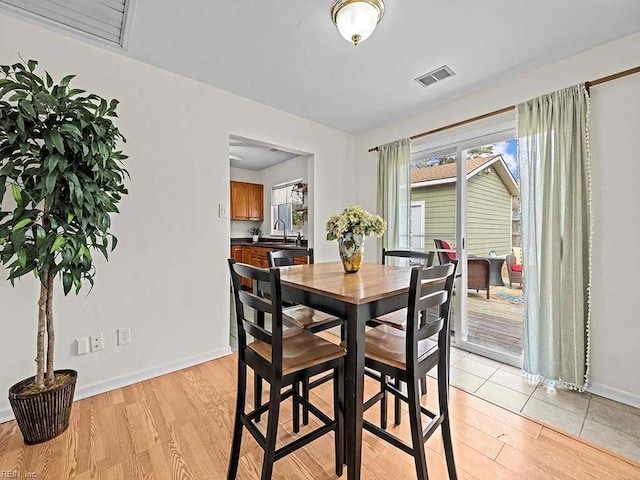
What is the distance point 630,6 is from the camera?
1.72 meters

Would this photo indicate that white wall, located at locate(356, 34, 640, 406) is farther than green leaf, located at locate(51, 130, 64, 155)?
Yes

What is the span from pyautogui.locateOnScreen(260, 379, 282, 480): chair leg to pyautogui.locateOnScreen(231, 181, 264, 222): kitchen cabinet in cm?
493

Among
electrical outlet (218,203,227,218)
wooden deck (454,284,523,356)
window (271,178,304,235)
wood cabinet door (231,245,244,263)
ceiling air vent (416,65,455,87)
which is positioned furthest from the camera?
wood cabinet door (231,245,244,263)

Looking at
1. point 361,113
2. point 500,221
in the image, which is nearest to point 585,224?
point 500,221

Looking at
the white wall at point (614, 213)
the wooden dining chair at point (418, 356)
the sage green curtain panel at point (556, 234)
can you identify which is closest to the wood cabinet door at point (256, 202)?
the sage green curtain panel at point (556, 234)

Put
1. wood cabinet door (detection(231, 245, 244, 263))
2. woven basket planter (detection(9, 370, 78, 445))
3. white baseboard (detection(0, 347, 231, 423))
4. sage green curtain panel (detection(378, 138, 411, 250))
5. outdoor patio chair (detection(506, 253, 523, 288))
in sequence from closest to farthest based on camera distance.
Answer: woven basket planter (detection(9, 370, 78, 445)) < white baseboard (detection(0, 347, 231, 423)) < outdoor patio chair (detection(506, 253, 523, 288)) < sage green curtain panel (detection(378, 138, 411, 250)) < wood cabinet door (detection(231, 245, 244, 263))

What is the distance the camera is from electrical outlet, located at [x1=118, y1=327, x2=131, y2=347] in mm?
2251

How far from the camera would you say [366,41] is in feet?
6.79

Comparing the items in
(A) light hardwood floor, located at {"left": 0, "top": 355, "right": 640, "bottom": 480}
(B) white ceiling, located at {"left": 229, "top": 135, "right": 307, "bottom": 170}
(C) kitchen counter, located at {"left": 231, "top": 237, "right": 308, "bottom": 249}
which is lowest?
(A) light hardwood floor, located at {"left": 0, "top": 355, "right": 640, "bottom": 480}

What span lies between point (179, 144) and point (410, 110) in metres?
2.39

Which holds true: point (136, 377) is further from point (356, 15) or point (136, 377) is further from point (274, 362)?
point (356, 15)

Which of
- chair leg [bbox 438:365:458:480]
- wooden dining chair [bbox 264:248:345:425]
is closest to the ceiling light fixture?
wooden dining chair [bbox 264:248:345:425]

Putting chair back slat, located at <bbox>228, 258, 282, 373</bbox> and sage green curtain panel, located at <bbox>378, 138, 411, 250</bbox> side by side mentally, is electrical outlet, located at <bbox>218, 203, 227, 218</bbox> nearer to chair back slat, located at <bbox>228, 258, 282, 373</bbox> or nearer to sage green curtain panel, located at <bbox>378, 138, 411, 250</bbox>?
chair back slat, located at <bbox>228, 258, 282, 373</bbox>

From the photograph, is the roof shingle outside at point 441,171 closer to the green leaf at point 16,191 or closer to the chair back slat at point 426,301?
the chair back slat at point 426,301
